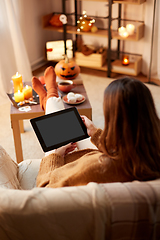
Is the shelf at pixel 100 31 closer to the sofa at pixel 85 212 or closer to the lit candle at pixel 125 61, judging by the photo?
the lit candle at pixel 125 61

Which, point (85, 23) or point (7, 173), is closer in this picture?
point (7, 173)

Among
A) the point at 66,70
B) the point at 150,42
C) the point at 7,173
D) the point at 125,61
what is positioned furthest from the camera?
the point at 125,61

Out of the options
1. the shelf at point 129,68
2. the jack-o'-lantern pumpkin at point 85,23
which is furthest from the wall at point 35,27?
the shelf at point 129,68

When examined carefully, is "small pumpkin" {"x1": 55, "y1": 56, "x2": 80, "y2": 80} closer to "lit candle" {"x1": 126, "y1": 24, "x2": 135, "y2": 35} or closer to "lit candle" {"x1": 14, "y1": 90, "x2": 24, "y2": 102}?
"lit candle" {"x1": 14, "y1": 90, "x2": 24, "y2": 102}

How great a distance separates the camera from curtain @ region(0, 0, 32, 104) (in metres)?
2.85

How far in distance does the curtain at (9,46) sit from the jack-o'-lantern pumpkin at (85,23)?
76 centimetres

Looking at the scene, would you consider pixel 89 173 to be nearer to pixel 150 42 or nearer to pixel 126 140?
pixel 126 140

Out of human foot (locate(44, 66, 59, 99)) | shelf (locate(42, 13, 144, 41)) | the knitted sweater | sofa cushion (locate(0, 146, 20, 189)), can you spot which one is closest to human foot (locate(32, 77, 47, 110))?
human foot (locate(44, 66, 59, 99))

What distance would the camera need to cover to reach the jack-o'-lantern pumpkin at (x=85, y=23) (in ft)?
10.7

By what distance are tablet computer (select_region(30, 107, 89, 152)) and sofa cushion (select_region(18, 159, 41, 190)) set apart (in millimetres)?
165

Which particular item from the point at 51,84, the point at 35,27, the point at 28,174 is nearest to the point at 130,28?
the point at 35,27

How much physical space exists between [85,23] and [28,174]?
2.48m

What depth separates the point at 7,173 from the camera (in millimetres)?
1125

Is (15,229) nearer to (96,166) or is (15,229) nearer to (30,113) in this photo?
(96,166)
